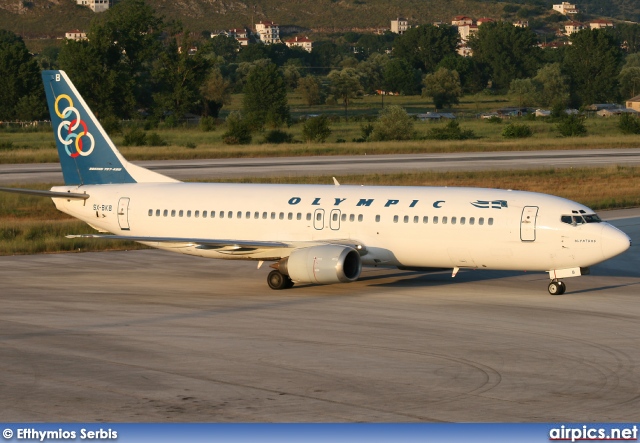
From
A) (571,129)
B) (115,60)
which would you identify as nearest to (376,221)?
(571,129)

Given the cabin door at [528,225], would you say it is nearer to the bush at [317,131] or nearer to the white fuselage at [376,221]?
the white fuselage at [376,221]

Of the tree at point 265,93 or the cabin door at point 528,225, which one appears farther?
the tree at point 265,93

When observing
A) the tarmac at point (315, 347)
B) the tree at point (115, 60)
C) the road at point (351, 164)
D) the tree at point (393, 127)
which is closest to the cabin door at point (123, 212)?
the tarmac at point (315, 347)

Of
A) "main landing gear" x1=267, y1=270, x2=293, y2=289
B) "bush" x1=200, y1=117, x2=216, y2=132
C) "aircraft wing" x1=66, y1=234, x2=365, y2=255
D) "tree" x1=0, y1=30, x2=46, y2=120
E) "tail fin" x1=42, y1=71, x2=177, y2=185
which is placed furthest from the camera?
"tree" x1=0, y1=30, x2=46, y2=120

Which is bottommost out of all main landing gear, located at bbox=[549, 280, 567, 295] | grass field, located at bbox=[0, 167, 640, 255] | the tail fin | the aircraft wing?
main landing gear, located at bbox=[549, 280, 567, 295]

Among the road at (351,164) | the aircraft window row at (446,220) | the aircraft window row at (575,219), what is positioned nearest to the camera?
the aircraft window row at (575,219)

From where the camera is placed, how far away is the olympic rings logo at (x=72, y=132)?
→ 137ft

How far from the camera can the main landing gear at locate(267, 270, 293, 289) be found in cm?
3716

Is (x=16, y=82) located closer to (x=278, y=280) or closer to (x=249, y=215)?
(x=249, y=215)

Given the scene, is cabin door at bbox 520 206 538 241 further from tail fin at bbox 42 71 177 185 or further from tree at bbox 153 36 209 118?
tree at bbox 153 36 209 118

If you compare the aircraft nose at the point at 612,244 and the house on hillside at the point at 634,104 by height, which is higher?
the house on hillside at the point at 634,104

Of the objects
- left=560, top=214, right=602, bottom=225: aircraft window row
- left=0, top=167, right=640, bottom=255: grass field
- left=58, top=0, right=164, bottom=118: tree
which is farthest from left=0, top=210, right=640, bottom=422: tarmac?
left=58, top=0, right=164, bottom=118: tree

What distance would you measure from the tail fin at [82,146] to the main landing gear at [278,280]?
7106 mm

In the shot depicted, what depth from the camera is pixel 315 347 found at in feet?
90.8
